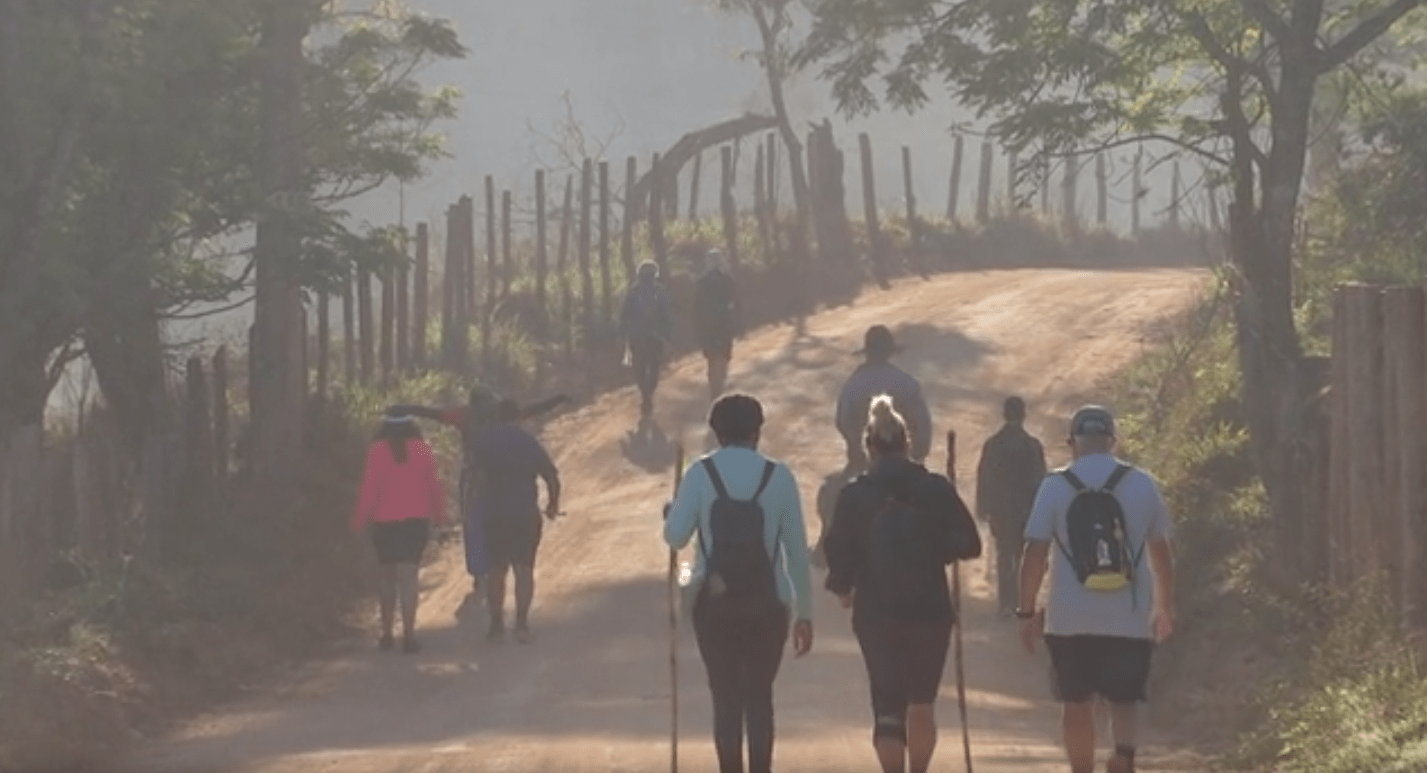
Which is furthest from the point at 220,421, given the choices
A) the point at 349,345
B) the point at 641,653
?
the point at 349,345

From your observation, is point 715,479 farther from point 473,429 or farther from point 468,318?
point 468,318

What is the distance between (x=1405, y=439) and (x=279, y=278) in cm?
1176

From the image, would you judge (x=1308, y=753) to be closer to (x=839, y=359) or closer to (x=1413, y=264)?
(x=1413, y=264)

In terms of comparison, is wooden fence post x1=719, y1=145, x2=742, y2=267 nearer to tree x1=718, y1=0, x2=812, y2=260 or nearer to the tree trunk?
tree x1=718, y1=0, x2=812, y2=260

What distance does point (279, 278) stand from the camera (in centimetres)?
2275

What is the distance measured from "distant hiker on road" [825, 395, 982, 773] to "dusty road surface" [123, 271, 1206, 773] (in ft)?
8.30

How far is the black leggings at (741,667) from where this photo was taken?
1037 centimetres

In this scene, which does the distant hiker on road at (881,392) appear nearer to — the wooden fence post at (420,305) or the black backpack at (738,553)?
the black backpack at (738,553)

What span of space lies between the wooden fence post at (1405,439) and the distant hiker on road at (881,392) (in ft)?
14.9

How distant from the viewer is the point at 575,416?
30.6 metres

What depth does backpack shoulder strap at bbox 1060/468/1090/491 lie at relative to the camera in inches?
408

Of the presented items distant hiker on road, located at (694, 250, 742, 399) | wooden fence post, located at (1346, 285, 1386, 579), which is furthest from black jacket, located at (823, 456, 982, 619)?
distant hiker on road, located at (694, 250, 742, 399)

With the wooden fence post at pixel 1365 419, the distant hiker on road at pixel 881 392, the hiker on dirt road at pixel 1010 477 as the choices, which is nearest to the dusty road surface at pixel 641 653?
the hiker on dirt road at pixel 1010 477

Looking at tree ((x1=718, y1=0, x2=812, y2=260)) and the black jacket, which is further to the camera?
tree ((x1=718, y1=0, x2=812, y2=260))
